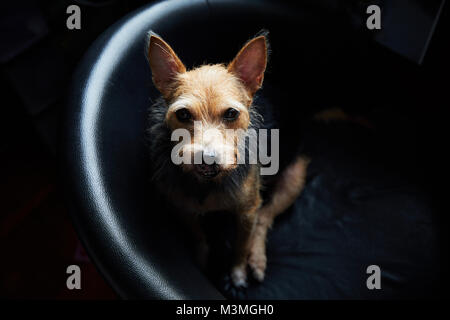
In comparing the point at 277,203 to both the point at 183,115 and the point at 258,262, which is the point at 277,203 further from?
the point at 183,115

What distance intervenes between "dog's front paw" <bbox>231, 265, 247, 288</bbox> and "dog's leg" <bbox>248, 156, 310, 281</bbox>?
0.06 metres

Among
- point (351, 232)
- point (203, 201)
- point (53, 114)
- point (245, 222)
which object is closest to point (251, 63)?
point (203, 201)

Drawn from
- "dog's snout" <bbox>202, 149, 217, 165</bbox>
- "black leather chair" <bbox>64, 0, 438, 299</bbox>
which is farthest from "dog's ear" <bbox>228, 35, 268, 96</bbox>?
"black leather chair" <bbox>64, 0, 438, 299</bbox>

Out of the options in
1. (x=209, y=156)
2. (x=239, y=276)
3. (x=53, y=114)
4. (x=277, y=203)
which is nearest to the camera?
(x=209, y=156)

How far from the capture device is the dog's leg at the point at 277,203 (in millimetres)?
1820

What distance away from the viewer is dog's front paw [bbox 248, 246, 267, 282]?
177cm

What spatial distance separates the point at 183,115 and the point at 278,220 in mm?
960

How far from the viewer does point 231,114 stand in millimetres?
1224

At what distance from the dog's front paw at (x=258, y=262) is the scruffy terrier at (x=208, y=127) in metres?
0.13

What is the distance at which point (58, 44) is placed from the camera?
6.52ft

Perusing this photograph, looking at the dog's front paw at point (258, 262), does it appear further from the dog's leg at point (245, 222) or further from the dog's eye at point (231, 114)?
the dog's eye at point (231, 114)
